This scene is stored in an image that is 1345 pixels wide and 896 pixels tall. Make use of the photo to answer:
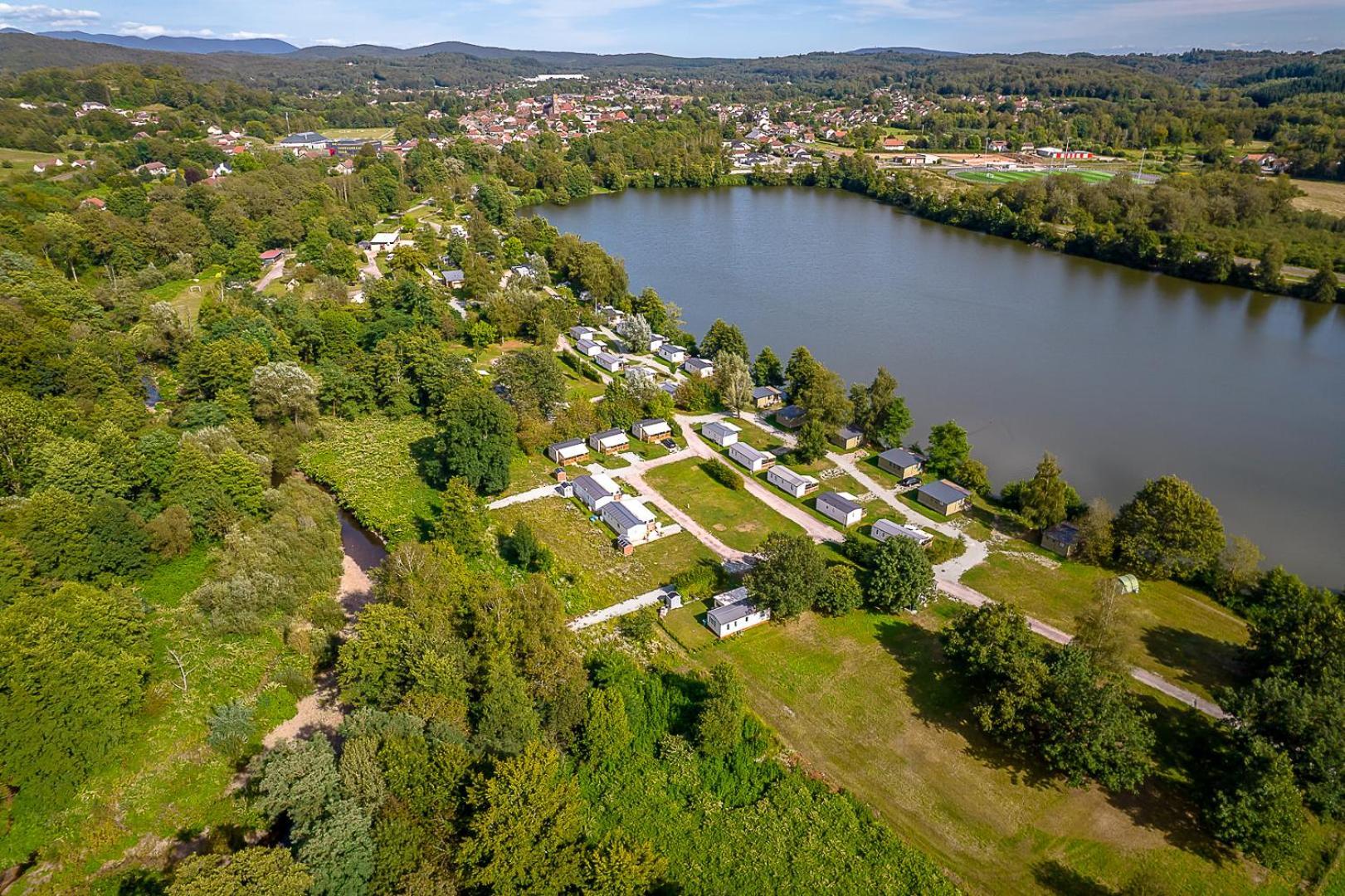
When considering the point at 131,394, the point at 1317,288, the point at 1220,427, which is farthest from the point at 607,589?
the point at 1317,288

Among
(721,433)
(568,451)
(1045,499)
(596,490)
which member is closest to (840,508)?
(1045,499)

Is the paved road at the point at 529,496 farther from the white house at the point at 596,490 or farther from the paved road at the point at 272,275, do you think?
the paved road at the point at 272,275

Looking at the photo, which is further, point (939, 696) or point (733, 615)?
point (733, 615)

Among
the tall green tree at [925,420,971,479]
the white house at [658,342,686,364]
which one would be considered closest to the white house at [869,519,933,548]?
the tall green tree at [925,420,971,479]

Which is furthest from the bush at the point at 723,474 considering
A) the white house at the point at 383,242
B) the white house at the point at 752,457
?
the white house at the point at 383,242

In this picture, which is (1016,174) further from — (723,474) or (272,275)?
(272,275)

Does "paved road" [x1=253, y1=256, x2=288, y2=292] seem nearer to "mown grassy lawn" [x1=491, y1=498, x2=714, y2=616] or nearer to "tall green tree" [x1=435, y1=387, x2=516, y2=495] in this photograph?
"tall green tree" [x1=435, y1=387, x2=516, y2=495]

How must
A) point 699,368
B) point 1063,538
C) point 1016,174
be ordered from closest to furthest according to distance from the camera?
point 1063,538, point 699,368, point 1016,174
